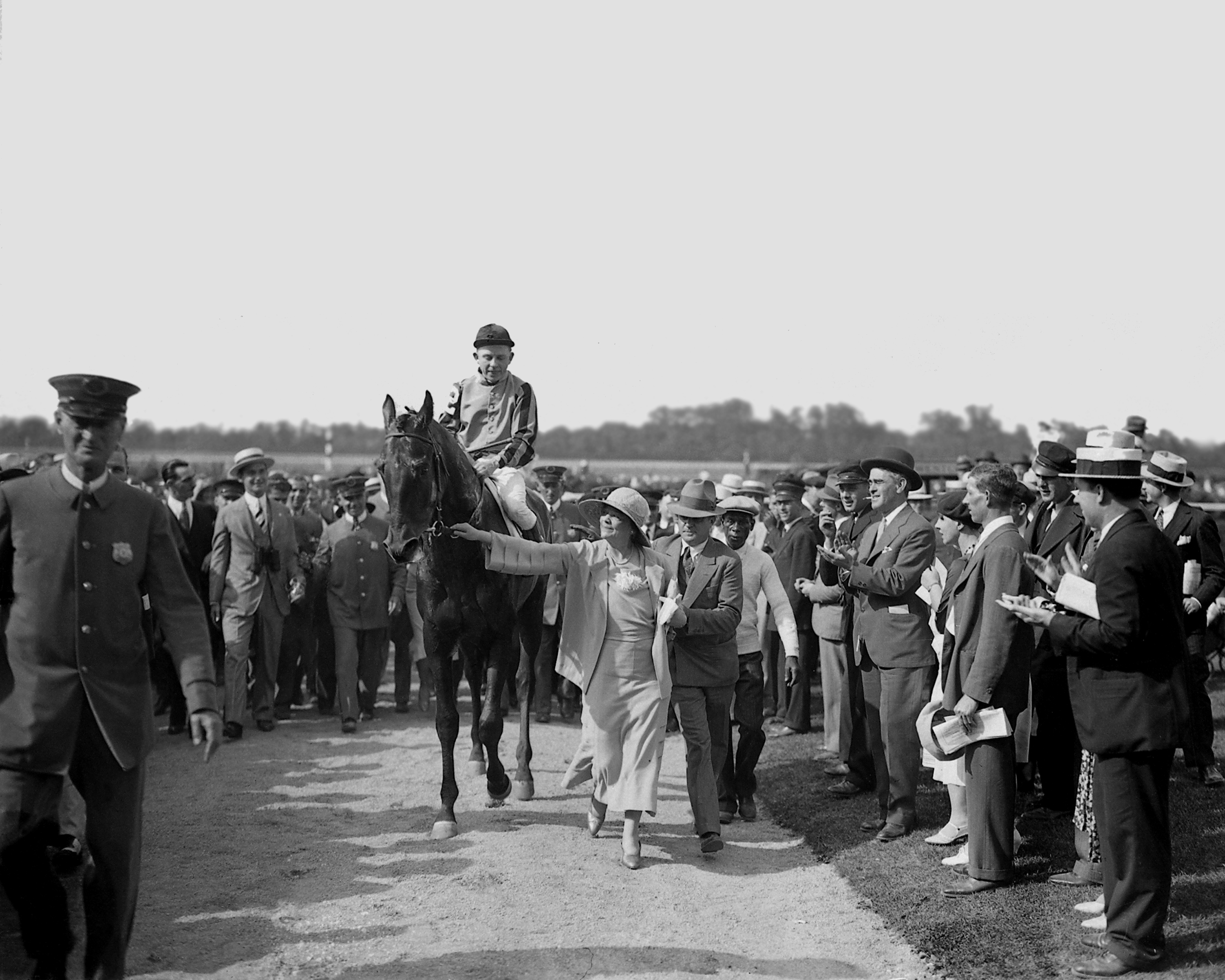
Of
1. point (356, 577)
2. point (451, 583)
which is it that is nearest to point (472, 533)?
point (451, 583)

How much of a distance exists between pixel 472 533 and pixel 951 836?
3563 millimetres

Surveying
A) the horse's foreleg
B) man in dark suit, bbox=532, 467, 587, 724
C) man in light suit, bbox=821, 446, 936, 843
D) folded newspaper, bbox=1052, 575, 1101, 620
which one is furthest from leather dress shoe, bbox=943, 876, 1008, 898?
man in dark suit, bbox=532, 467, 587, 724

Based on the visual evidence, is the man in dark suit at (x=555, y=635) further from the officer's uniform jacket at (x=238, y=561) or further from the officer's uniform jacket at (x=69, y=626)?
the officer's uniform jacket at (x=69, y=626)

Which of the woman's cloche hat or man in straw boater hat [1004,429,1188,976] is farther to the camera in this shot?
the woman's cloche hat

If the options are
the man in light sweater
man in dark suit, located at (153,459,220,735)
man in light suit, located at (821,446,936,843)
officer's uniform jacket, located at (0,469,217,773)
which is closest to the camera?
officer's uniform jacket, located at (0,469,217,773)

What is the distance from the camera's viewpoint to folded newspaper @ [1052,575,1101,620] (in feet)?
16.7

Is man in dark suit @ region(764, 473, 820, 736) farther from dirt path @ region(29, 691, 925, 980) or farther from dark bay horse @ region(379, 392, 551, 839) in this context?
dark bay horse @ region(379, 392, 551, 839)

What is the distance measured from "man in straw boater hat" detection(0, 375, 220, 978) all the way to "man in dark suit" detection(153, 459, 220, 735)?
17.7ft

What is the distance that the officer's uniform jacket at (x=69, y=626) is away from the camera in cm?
416

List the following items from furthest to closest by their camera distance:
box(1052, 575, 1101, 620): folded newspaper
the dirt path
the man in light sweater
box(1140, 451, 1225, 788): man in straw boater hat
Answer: box(1140, 451, 1225, 788): man in straw boater hat < the man in light sweater < the dirt path < box(1052, 575, 1101, 620): folded newspaper

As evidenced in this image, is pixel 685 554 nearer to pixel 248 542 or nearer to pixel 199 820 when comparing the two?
pixel 199 820

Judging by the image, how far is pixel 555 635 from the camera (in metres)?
11.5

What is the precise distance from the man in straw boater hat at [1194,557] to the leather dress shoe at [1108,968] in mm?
3764

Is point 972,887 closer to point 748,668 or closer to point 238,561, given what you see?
point 748,668
